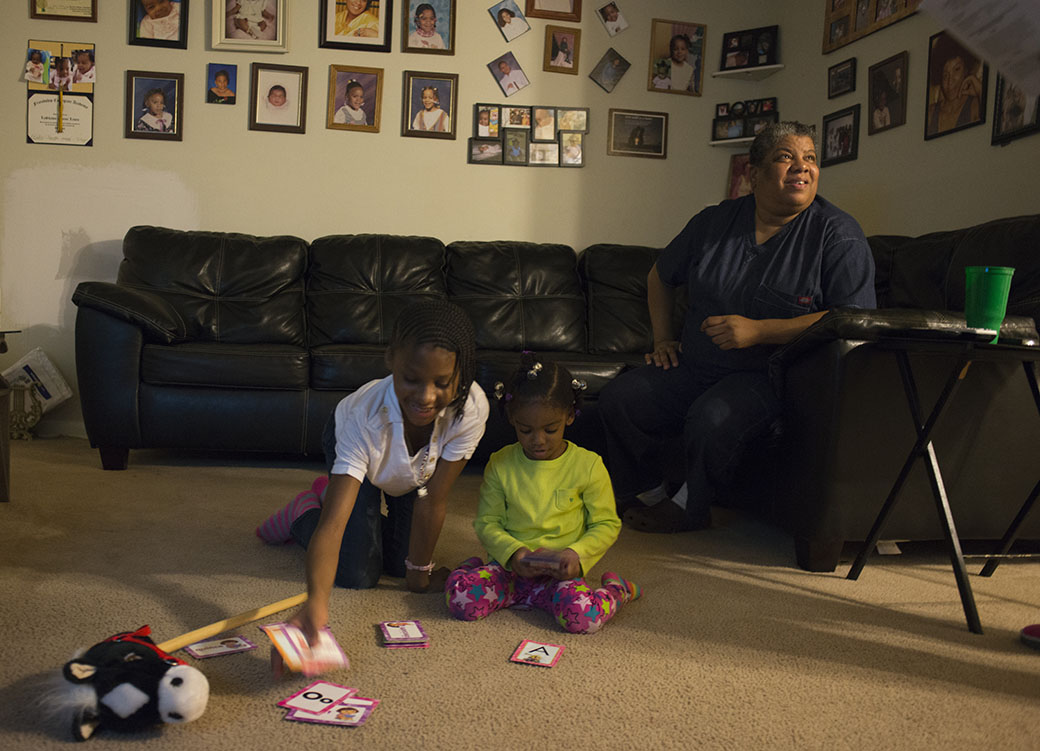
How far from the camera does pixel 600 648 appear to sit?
159 cm

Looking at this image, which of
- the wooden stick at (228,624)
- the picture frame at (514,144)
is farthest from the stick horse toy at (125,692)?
the picture frame at (514,144)

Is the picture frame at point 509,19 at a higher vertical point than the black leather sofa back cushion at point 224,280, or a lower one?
higher

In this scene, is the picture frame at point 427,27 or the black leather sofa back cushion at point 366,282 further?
the picture frame at point 427,27

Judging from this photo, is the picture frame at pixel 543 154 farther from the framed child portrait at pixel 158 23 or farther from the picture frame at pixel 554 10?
the framed child portrait at pixel 158 23

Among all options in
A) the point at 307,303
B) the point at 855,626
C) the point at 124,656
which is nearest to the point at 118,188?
the point at 307,303

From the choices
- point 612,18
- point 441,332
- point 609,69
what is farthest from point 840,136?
point 441,332

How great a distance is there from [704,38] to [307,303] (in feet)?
8.03

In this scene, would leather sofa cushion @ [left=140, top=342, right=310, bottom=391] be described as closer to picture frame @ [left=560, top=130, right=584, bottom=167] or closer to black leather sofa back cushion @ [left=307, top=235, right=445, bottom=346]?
black leather sofa back cushion @ [left=307, top=235, right=445, bottom=346]

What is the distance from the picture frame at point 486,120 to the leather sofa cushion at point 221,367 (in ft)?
5.56

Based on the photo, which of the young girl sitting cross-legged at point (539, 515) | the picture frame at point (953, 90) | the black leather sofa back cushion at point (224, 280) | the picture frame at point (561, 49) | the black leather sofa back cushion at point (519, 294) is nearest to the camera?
the young girl sitting cross-legged at point (539, 515)

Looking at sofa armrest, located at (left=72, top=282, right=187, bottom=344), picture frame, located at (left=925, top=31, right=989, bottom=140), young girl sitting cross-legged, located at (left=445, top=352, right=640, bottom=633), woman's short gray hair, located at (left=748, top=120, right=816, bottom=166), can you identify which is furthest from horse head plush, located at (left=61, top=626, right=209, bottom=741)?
picture frame, located at (left=925, top=31, right=989, bottom=140)

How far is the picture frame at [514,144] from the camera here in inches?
172

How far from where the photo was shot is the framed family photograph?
4227mm

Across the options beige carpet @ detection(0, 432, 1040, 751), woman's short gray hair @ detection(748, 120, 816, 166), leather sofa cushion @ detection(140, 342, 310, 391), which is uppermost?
woman's short gray hair @ detection(748, 120, 816, 166)
